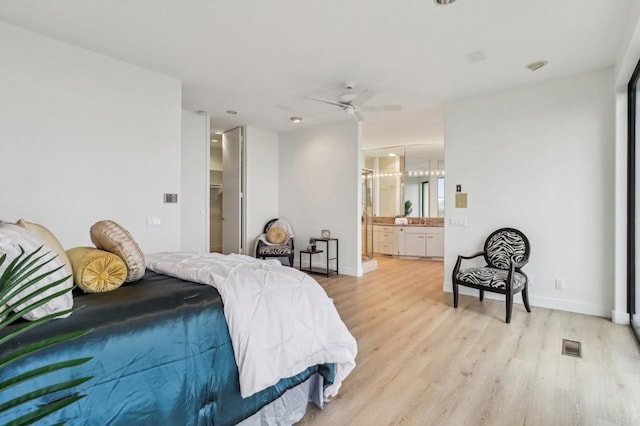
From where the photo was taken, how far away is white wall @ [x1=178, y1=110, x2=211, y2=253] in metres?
5.32

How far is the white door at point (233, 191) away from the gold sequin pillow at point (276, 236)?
55 cm

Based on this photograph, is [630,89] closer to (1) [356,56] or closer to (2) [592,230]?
(2) [592,230]

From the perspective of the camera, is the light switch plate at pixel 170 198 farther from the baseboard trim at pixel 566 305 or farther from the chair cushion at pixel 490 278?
the baseboard trim at pixel 566 305

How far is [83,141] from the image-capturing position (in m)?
3.25

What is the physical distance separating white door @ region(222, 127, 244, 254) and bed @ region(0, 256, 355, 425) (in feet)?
14.5

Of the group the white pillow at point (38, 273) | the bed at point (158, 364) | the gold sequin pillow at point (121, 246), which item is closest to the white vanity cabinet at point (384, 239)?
the bed at point (158, 364)

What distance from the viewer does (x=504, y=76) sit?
3871mm

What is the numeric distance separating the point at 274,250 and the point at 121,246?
399 cm

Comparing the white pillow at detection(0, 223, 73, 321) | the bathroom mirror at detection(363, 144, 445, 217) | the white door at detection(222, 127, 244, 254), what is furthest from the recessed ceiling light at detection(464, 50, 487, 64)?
the bathroom mirror at detection(363, 144, 445, 217)

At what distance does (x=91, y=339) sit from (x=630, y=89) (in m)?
4.89

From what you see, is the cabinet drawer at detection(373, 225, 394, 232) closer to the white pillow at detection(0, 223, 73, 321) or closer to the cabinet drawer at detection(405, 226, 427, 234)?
the cabinet drawer at detection(405, 226, 427, 234)

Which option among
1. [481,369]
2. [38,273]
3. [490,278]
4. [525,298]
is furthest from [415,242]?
[38,273]

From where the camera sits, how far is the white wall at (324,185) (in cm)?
586

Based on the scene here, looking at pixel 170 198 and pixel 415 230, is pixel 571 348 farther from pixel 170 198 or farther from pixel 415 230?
pixel 415 230
